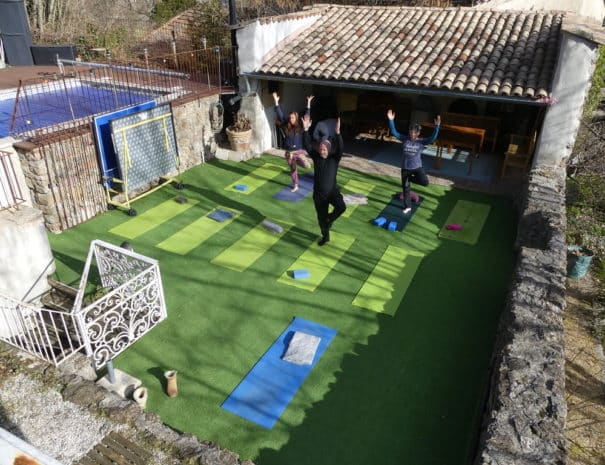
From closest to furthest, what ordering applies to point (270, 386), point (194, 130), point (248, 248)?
point (270, 386)
point (248, 248)
point (194, 130)

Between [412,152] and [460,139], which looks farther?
[460,139]

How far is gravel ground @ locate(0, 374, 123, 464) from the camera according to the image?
4.40 m

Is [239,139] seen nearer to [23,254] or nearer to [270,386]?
[23,254]

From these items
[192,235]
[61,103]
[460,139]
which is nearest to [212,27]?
[61,103]

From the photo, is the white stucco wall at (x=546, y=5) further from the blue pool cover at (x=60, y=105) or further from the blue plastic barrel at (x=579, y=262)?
the blue pool cover at (x=60, y=105)

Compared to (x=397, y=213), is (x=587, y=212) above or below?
below

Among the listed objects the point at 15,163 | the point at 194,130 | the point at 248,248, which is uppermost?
the point at 15,163

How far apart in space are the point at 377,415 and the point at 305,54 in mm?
9616

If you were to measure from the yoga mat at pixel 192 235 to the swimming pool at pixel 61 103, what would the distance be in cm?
351

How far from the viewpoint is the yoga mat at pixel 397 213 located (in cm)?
946

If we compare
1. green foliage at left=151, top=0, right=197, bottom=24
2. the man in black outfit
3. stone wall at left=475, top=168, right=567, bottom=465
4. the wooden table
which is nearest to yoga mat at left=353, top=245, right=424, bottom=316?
the man in black outfit

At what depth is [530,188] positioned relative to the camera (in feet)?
29.9

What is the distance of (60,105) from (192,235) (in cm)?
551

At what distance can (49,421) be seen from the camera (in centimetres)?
464
